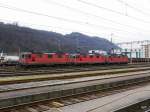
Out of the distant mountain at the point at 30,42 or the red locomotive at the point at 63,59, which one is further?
the distant mountain at the point at 30,42

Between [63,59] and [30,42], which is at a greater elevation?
[30,42]

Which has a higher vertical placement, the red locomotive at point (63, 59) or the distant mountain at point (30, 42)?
the distant mountain at point (30, 42)

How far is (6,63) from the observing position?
158ft

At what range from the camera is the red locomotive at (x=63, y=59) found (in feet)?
137

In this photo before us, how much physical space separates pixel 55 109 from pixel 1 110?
217 cm

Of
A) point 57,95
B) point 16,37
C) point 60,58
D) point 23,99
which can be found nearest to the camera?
point 23,99

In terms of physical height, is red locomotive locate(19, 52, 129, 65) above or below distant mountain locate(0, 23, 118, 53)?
below

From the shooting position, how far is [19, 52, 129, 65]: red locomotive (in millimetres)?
41625

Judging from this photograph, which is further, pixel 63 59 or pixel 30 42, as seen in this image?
pixel 30 42

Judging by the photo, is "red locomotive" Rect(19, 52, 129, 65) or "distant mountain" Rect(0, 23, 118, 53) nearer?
"red locomotive" Rect(19, 52, 129, 65)

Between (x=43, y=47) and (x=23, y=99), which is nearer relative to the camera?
(x=23, y=99)

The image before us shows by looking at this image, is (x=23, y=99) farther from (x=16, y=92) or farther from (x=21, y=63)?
(x=21, y=63)

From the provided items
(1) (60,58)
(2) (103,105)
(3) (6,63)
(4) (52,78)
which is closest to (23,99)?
(2) (103,105)

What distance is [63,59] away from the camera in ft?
154
